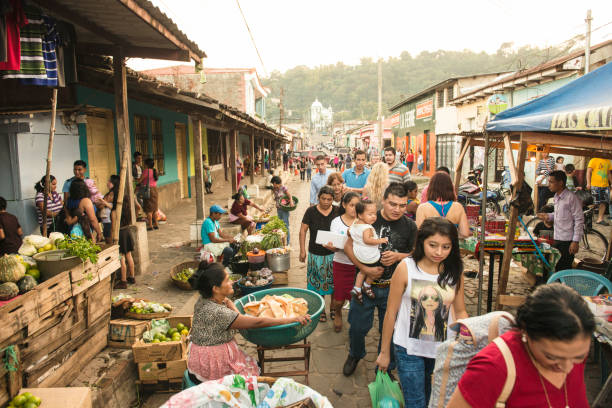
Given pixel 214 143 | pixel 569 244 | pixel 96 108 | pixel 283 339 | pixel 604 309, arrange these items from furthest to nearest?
pixel 214 143
pixel 96 108
pixel 569 244
pixel 604 309
pixel 283 339

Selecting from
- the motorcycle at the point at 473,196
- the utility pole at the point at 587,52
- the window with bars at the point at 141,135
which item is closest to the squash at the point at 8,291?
the window with bars at the point at 141,135

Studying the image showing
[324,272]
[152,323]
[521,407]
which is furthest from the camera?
[324,272]

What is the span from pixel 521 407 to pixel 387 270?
2.28 m

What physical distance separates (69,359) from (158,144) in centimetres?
1003

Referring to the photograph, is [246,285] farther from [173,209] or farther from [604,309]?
[173,209]

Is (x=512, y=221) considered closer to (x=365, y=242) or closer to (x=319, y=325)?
(x=365, y=242)

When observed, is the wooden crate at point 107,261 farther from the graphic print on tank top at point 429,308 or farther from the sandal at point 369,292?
the graphic print on tank top at point 429,308

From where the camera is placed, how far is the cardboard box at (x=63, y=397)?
2811 mm

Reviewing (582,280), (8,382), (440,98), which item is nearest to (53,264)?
(8,382)

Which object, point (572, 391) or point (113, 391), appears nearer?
point (572, 391)

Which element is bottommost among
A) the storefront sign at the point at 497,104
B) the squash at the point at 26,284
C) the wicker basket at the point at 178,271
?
the wicker basket at the point at 178,271

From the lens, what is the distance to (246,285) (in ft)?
19.0

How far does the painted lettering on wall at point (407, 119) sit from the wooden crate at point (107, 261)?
32033 mm

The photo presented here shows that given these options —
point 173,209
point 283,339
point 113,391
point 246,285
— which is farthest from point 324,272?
point 173,209
